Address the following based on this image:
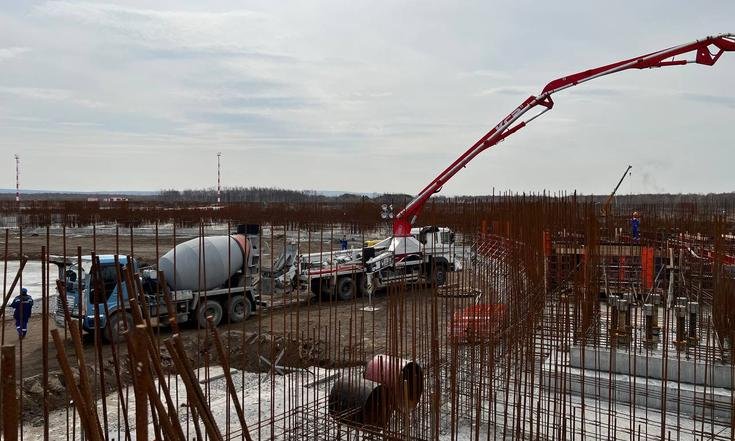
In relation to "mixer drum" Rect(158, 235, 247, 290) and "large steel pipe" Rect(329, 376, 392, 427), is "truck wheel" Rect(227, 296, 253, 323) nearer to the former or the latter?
"mixer drum" Rect(158, 235, 247, 290)

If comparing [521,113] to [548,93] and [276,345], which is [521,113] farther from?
[276,345]

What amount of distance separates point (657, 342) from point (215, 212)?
34974 millimetres

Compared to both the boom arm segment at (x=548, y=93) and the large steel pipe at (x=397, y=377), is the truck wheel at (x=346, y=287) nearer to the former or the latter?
the boom arm segment at (x=548, y=93)

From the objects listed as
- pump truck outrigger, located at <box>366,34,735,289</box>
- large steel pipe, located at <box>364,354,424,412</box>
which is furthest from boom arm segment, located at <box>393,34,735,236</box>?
large steel pipe, located at <box>364,354,424,412</box>

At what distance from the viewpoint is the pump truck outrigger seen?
1043 centimetres

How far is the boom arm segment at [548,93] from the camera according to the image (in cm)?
1041

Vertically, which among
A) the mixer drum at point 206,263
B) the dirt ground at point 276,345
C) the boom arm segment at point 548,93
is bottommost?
the dirt ground at point 276,345

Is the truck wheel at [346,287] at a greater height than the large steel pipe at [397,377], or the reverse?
the large steel pipe at [397,377]

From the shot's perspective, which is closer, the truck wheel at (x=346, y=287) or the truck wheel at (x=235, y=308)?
the truck wheel at (x=235, y=308)

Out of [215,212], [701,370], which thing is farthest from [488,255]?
[215,212]

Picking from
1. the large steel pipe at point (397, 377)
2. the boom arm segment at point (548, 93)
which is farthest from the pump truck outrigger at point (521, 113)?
the large steel pipe at point (397, 377)

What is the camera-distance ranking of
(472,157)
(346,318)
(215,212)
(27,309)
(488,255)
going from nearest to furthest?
(488,255), (27,309), (346,318), (472,157), (215,212)

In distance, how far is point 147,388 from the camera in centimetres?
186

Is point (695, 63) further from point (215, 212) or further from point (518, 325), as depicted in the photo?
point (215, 212)
